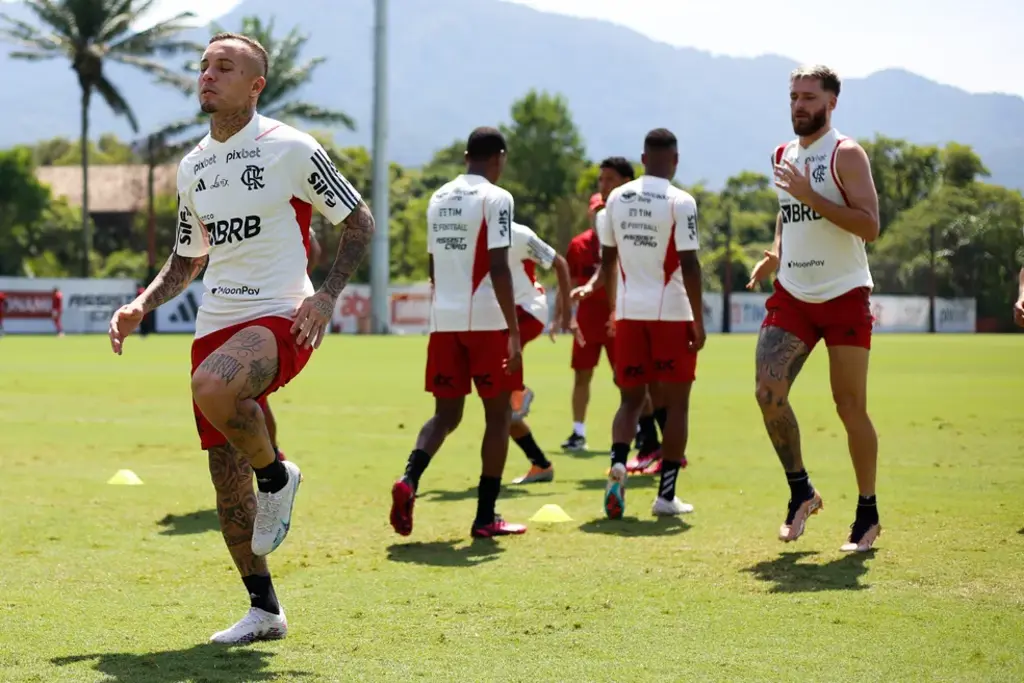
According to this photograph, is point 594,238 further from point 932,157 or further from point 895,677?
point 932,157

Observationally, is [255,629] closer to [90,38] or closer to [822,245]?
[822,245]

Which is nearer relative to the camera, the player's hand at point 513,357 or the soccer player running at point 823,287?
the soccer player running at point 823,287

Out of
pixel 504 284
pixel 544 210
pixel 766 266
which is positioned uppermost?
pixel 544 210

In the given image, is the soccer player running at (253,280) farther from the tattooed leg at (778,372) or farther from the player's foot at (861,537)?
the player's foot at (861,537)

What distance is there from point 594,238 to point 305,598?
6.77m

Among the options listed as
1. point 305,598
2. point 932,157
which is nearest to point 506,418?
point 305,598

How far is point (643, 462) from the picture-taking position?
11.2 meters

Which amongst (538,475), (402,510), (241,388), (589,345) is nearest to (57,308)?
(589,345)

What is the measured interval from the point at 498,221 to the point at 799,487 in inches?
84.2

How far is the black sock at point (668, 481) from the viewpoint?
8422 millimetres

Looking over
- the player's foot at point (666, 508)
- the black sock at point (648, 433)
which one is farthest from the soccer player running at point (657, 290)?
the black sock at point (648, 433)

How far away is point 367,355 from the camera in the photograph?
31.9 metres

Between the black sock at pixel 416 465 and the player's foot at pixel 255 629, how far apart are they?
2.22 m

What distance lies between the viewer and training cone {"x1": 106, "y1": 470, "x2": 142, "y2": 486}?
382 inches
